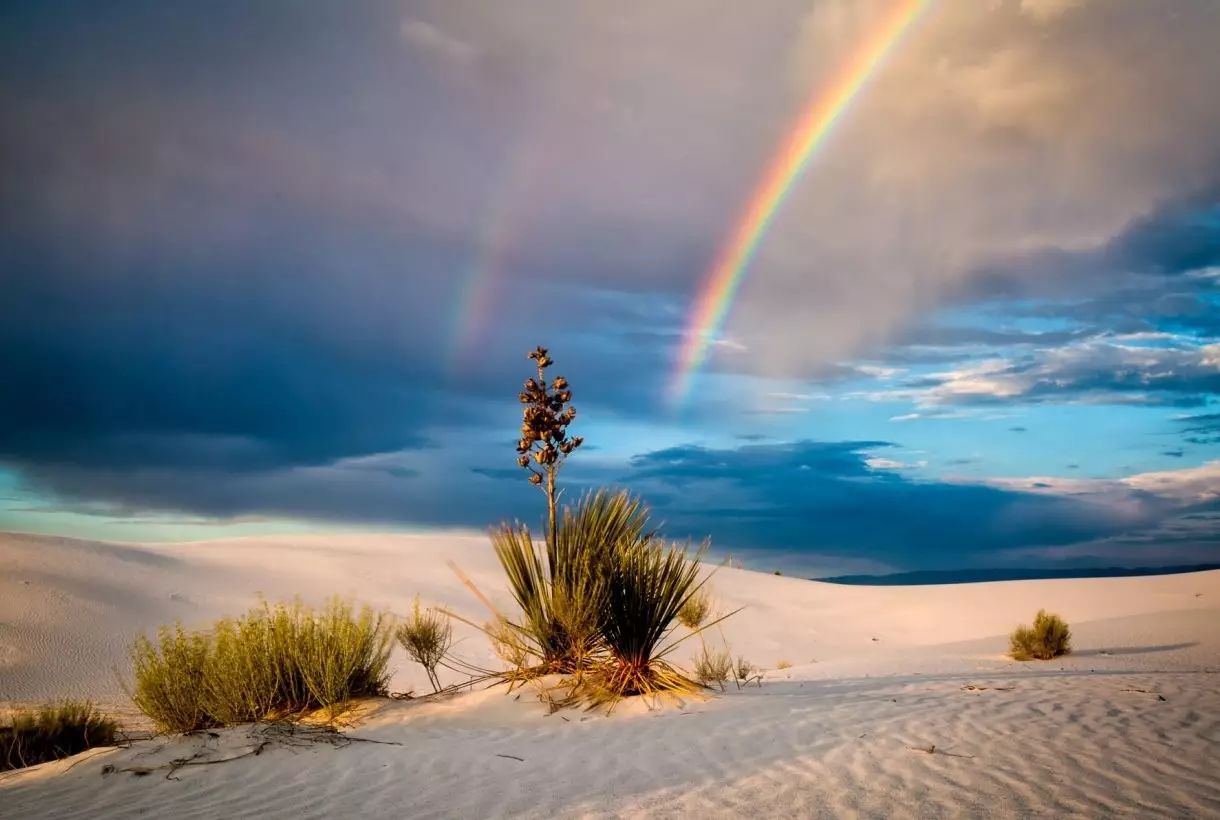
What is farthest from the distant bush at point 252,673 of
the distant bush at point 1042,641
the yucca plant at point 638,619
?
the distant bush at point 1042,641

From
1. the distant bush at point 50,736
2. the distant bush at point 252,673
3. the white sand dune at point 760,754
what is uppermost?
the distant bush at point 252,673

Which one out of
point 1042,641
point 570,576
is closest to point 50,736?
point 570,576

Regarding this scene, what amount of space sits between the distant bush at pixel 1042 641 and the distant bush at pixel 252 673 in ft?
39.6

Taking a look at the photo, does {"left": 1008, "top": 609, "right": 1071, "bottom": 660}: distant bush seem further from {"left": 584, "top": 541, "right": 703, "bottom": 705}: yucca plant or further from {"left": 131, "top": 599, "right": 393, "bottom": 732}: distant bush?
{"left": 131, "top": 599, "right": 393, "bottom": 732}: distant bush

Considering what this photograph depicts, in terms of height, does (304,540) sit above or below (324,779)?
above

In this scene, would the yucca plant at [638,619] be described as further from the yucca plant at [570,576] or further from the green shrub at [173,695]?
the green shrub at [173,695]

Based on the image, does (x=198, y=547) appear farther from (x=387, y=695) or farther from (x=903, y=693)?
(x=903, y=693)

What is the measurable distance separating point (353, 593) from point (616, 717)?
1744cm

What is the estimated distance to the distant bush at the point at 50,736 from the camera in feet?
26.2

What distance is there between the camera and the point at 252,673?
7910 mm

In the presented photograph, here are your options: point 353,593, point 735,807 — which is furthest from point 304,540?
point 735,807

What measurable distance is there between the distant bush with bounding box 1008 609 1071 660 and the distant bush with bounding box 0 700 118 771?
14360 millimetres

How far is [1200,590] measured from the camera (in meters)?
26.4

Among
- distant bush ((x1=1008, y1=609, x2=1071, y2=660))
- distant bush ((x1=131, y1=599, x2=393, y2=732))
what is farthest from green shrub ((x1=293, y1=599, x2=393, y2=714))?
distant bush ((x1=1008, y1=609, x2=1071, y2=660))
